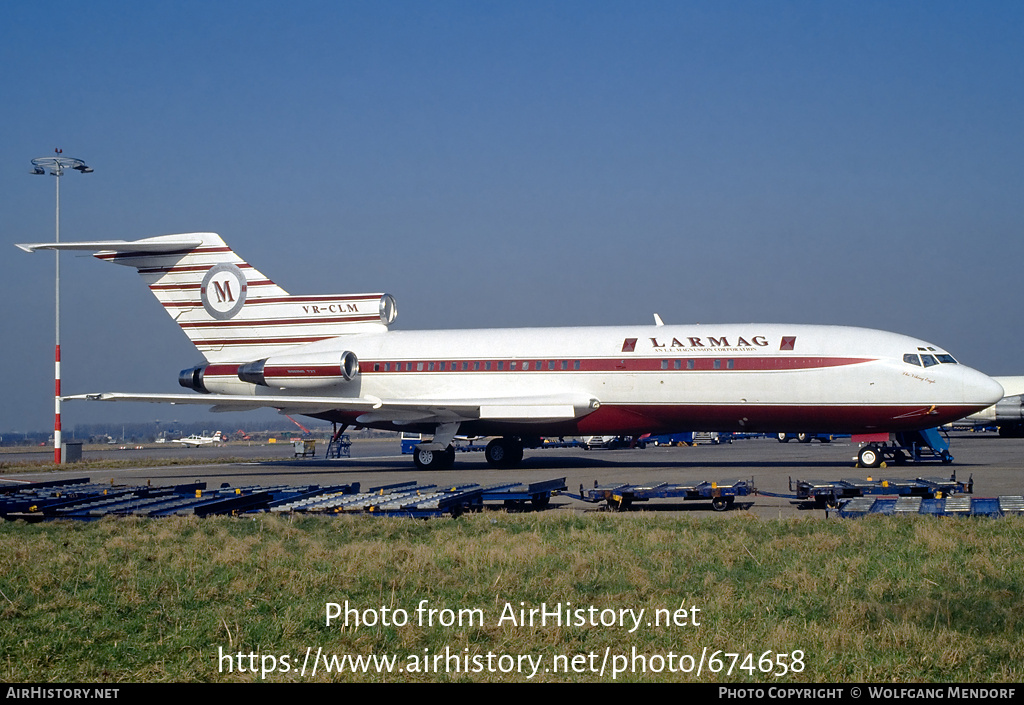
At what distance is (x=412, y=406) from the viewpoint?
27828 mm

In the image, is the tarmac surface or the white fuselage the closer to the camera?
the tarmac surface

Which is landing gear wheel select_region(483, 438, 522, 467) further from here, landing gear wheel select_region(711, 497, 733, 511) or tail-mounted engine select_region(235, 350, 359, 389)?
landing gear wheel select_region(711, 497, 733, 511)

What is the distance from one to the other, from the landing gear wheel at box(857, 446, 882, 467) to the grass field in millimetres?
13247

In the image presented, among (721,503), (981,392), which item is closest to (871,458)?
(981,392)

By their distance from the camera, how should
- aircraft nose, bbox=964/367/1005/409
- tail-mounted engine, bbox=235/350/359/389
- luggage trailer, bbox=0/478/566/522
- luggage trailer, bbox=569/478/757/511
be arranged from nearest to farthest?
luggage trailer, bbox=0/478/566/522, luggage trailer, bbox=569/478/757/511, aircraft nose, bbox=964/367/1005/409, tail-mounted engine, bbox=235/350/359/389

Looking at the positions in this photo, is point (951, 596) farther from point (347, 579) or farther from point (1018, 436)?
point (1018, 436)

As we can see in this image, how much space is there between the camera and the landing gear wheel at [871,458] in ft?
82.4

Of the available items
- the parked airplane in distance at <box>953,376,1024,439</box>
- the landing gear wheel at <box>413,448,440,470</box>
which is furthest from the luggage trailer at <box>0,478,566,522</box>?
the parked airplane in distance at <box>953,376,1024,439</box>

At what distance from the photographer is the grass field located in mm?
6367

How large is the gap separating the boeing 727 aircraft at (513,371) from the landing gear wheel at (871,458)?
564 millimetres

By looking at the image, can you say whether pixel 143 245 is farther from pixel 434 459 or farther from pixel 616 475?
pixel 616 475

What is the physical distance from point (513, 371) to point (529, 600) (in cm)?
2012
